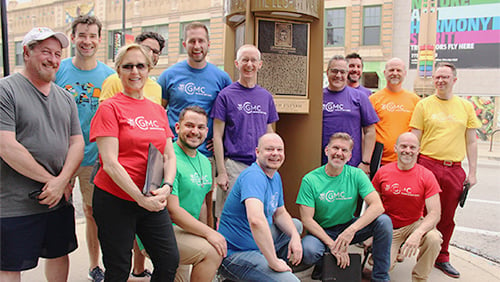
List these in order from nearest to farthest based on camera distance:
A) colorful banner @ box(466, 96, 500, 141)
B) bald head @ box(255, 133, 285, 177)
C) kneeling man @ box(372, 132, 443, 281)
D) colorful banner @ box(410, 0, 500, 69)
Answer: bald head @ box(255, 133, 285, 177)
kneeling man @ box(372, 132, 443, 281)
colorful banner @ box(410, 0, 500, 69)
colorful banner @ box(466, 96, 500, 141)

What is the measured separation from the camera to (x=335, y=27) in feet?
73.0

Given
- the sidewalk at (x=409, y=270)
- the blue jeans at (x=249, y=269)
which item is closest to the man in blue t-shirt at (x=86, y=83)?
the sidewalk at (x=409, y=270)

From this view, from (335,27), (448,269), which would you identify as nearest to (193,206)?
(448,269)

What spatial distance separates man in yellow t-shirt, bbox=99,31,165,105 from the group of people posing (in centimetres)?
1

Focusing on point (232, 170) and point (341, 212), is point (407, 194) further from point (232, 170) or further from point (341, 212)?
point (232, 170)

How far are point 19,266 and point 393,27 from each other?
2197 cm

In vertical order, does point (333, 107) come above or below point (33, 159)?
above

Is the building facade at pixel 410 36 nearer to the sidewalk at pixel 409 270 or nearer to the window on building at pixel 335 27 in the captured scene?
the window on building at pixel 335 27

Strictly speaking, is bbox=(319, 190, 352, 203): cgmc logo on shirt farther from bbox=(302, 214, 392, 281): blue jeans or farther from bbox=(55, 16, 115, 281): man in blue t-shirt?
bbox=(55, 16, 115, 281): man in blue t-shirt

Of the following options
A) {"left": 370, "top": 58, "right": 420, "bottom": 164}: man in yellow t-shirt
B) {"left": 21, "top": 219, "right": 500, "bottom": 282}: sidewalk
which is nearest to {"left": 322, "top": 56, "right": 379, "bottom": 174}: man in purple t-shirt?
{"left": 370, "top": 58, "right": 420, "bottom": 164}: man in yellow t-shirt

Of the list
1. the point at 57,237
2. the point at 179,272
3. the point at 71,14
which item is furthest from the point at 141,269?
the point at 71,14

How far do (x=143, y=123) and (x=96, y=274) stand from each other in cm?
181

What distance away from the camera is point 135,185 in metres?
2.52

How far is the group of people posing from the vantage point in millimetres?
2547
